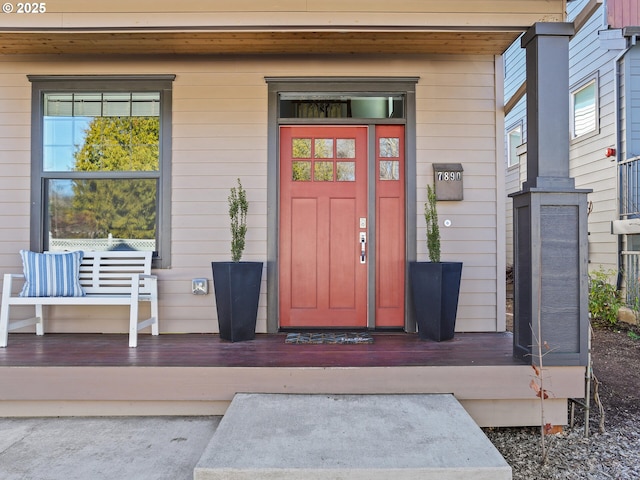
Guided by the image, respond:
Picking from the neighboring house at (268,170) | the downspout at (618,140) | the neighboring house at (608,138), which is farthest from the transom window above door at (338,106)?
the downspout at (618,140)

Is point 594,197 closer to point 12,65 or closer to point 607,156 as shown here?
point 607,156

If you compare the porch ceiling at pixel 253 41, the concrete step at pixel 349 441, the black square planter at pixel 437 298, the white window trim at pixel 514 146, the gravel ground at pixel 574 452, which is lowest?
the gravel ground at pixel 574 452

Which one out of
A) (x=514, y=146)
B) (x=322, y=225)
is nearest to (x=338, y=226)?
(x=322, y=225)

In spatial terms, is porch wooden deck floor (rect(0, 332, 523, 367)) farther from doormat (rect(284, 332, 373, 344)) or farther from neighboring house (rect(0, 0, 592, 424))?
neighboring house (rect(0, 0, 592, 424))

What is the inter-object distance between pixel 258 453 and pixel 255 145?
2.54 meters

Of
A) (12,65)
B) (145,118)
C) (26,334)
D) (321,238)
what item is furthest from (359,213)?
(12,65)

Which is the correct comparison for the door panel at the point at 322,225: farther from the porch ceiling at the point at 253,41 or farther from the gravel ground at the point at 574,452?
the gravel ground at the point at 574,452

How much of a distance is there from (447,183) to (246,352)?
6.91 feet

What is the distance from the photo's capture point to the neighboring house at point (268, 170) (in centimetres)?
386

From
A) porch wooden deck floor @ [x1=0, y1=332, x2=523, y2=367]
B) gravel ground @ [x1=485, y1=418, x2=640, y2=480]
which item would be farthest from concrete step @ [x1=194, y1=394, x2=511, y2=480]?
gravel ground @ [x1=485, y1=418, x2=640, y2=480]

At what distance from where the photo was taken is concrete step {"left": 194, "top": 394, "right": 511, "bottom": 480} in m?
1.92

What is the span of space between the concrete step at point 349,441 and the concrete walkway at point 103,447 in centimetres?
27

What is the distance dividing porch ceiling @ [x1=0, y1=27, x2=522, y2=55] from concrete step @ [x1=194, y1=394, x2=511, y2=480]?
7.53 feet

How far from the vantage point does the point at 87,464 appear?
2238 millimetres
